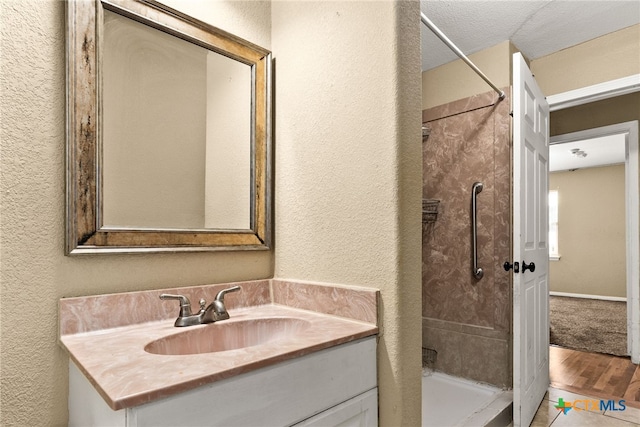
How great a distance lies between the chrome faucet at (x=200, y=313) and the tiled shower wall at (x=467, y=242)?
1.86m

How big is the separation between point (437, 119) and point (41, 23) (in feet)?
7.82

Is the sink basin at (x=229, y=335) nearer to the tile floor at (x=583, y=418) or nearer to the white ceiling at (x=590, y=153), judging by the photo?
the tile floor at (x=583, y=418)

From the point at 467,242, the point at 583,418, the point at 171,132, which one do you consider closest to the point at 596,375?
the point at 583,418

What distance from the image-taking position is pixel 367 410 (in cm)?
113

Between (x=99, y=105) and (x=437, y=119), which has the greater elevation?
(x=437, y=119)

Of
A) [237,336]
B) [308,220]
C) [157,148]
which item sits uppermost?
[157,148]

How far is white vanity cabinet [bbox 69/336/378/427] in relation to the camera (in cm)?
74

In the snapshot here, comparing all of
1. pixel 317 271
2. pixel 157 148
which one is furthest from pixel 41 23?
pixel 317 271

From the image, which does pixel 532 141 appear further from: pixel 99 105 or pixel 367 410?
pixel 99 105

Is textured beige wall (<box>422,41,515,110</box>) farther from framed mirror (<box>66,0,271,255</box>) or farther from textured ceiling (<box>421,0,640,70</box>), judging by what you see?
framed mirror (<box>66,0,271,255</box>)

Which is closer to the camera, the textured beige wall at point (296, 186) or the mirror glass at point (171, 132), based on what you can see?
the textured beige wall at point (296, 186)

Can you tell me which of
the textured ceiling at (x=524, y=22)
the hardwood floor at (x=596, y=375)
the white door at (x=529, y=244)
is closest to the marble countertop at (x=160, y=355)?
the white door at (x=529, y=244)

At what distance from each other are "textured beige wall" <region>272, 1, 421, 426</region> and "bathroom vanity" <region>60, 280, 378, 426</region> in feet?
0.24

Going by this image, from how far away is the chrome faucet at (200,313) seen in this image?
1.17 m
